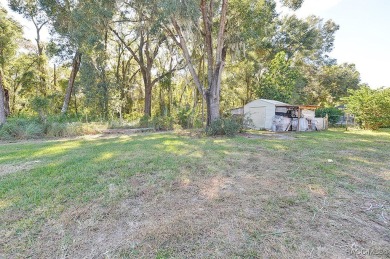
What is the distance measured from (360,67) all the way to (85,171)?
30355 mm

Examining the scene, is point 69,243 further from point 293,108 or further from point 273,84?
point 273,84

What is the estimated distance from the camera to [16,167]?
12.4 feet

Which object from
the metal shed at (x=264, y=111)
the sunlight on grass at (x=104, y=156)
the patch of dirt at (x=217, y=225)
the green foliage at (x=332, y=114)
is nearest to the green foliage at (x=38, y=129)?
the sunlight on grass at (x=104, y=156)

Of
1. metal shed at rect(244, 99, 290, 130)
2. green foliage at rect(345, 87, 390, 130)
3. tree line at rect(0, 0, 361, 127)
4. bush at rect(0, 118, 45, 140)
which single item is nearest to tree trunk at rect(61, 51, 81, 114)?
tree line at rect(0, 0, 361, 127)

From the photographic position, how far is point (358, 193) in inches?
109

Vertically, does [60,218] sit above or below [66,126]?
below

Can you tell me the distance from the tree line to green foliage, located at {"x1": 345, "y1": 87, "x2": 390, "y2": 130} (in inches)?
202

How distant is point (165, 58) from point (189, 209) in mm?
18198

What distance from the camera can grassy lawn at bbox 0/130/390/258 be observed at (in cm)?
177

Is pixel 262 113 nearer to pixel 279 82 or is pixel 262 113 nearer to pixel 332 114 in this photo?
pixel 279 82

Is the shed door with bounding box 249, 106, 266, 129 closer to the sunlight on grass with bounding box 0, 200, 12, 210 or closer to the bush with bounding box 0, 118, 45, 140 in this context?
the bush with bounding box 0, 118, 45, 140

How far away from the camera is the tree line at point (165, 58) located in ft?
30.1

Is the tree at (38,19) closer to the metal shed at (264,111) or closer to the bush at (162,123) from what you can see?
the bush at (162,123)

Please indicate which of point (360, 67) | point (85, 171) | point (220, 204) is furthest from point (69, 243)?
point (360, 67)
